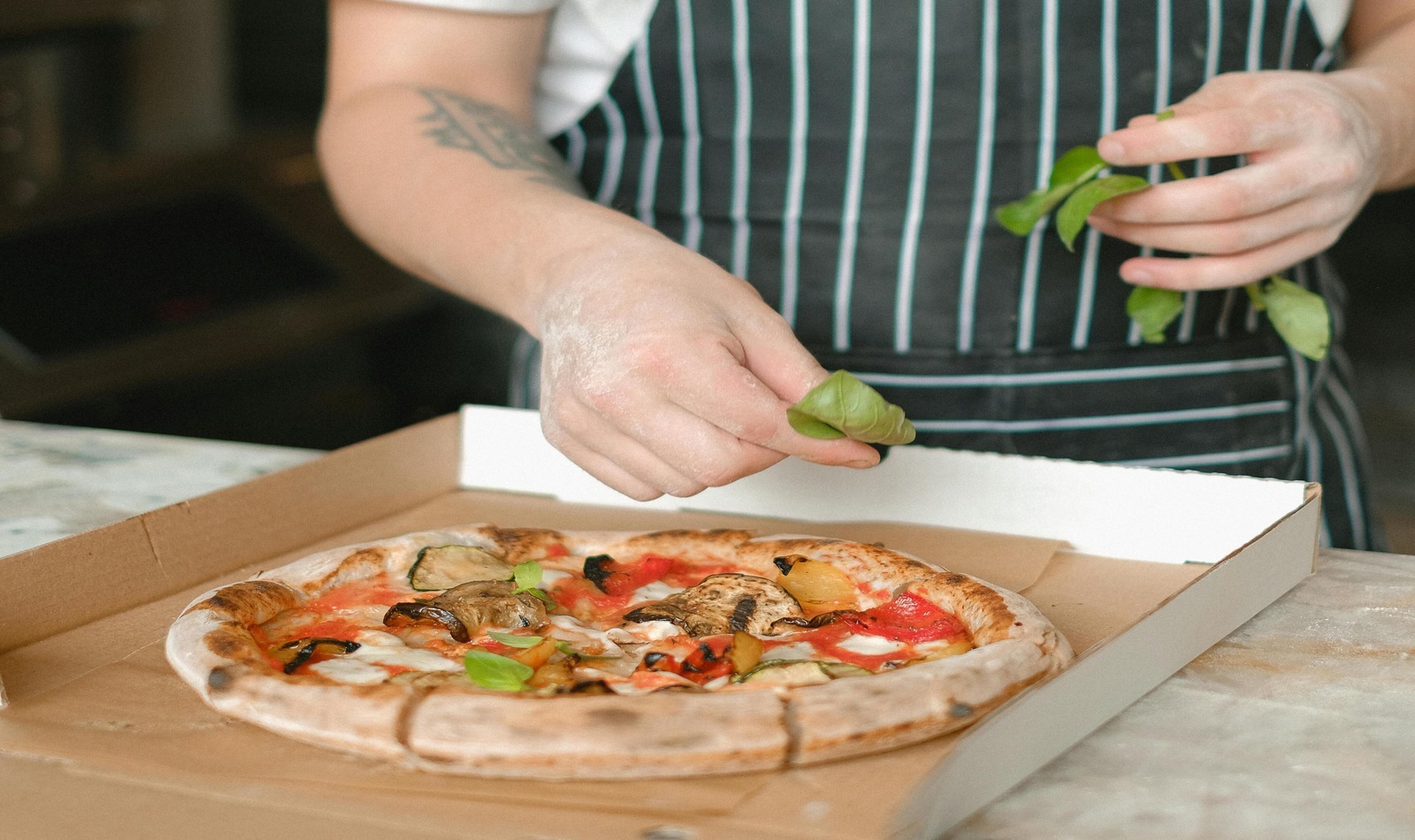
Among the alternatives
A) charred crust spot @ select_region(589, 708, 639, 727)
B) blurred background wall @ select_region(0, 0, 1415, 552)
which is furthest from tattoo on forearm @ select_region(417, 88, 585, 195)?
blurred background wall @ select_region(0, 0, 1415, 552)

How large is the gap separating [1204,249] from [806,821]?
0.78 meters

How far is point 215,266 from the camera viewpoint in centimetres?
331

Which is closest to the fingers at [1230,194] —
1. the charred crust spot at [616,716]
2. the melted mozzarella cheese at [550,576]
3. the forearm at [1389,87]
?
the forearm at [1389,87]

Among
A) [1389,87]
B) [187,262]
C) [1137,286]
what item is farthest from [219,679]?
[187,262]

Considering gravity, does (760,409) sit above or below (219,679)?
above

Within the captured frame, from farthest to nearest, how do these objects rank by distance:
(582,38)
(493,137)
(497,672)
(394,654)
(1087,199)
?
1. (582,38)
2. (493,137)
3. (1087,199)
4. (394,654)
5. (497,672)

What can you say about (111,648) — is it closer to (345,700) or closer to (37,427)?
(345,700)

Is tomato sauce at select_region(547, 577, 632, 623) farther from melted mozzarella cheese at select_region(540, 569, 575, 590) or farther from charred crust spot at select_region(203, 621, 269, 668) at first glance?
charred crust spot at select_region(203, 621, 269, 668)

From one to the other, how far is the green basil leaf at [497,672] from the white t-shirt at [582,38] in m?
0.84

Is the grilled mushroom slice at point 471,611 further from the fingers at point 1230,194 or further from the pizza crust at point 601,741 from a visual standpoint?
the fingers at point 1230,194

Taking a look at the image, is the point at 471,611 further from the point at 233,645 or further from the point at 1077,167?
the point at 1077,167

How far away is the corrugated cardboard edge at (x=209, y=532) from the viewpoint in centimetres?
121

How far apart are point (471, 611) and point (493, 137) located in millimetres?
592

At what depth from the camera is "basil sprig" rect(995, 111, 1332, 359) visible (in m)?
1.33
